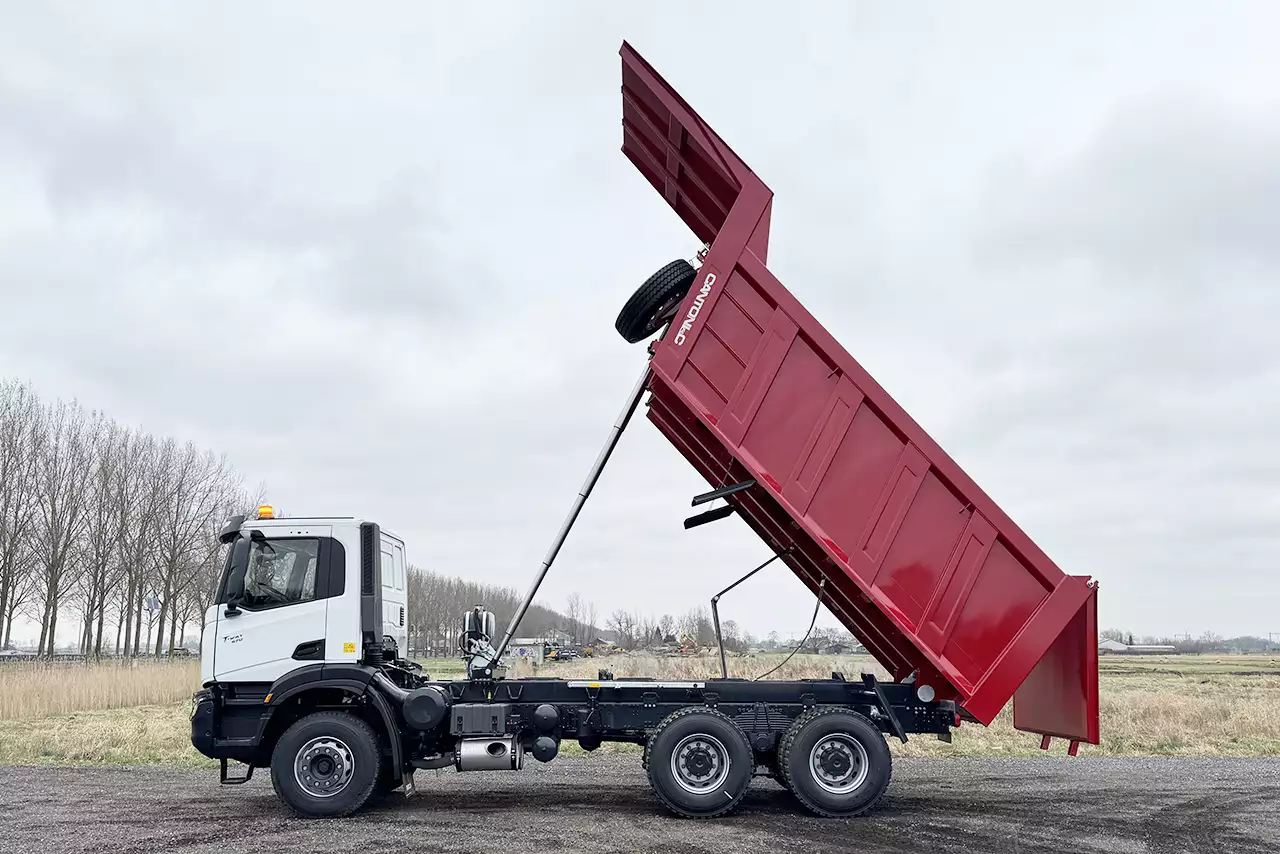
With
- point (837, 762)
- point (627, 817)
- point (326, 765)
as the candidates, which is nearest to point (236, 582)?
point (326, 765)

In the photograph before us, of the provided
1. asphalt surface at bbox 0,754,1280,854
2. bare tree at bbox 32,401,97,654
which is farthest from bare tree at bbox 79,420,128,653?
asphalt surface at bbox 0,754,1280,854

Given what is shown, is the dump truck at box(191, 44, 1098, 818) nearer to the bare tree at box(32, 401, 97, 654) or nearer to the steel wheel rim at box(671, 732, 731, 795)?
the steel wheel rim at box(671, 732, 731, 795)

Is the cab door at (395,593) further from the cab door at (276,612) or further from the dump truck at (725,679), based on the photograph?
the cab door at (276,612)

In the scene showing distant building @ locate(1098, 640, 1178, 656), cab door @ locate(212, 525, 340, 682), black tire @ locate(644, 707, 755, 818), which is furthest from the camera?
distant building @ locate(1098, 640, 1178, 656)

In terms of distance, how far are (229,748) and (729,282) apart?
20.6ft

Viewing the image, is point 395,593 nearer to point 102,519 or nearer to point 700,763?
point 700,763

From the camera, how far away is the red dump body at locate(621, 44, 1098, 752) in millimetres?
8305

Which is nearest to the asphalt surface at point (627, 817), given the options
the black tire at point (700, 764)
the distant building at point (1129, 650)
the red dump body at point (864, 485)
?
the black tire at point (700, 764)

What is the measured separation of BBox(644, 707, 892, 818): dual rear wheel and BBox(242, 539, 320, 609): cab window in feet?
11.8

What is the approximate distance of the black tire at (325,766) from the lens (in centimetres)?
850

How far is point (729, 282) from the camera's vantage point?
8523mm

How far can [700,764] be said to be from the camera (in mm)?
8586

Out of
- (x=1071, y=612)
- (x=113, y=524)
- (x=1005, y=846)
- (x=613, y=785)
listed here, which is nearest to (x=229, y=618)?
(x=613, y=785)

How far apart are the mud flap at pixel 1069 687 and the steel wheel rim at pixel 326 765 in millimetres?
6573
